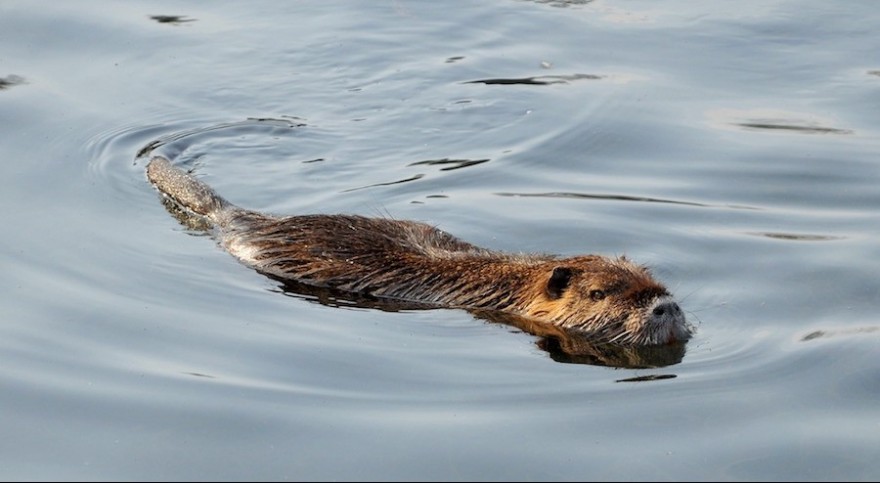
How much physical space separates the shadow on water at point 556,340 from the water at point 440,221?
3.1 inches

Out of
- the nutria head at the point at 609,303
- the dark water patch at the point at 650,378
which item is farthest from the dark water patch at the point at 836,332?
the dark water patch at the point at 650,378

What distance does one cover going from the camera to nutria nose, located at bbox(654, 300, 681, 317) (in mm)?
Result: 6707

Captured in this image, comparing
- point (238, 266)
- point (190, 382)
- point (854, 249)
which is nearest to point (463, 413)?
point (190, 382)

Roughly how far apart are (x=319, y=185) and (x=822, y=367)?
12.6 feet

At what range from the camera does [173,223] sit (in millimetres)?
8305

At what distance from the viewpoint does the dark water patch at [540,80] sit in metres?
10.8

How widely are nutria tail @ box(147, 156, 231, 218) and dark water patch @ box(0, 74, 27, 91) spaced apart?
210 centimetres

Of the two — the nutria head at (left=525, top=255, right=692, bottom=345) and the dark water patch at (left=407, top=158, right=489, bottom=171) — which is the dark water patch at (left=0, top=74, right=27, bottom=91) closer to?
the dark water patch at (left=407, top=158, right=489, bottom=171)

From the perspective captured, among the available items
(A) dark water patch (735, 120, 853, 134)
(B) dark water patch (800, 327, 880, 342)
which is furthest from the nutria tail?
(A) dark water patch (735, 120, 853, 134)

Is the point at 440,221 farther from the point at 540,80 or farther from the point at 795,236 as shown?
the point at 540,80

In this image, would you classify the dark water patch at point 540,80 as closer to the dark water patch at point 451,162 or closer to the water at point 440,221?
the water at point 440,221

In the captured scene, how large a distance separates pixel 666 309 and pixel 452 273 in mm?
1191

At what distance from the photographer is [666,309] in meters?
6.71

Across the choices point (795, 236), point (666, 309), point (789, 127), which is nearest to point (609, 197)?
point (795, 236)
